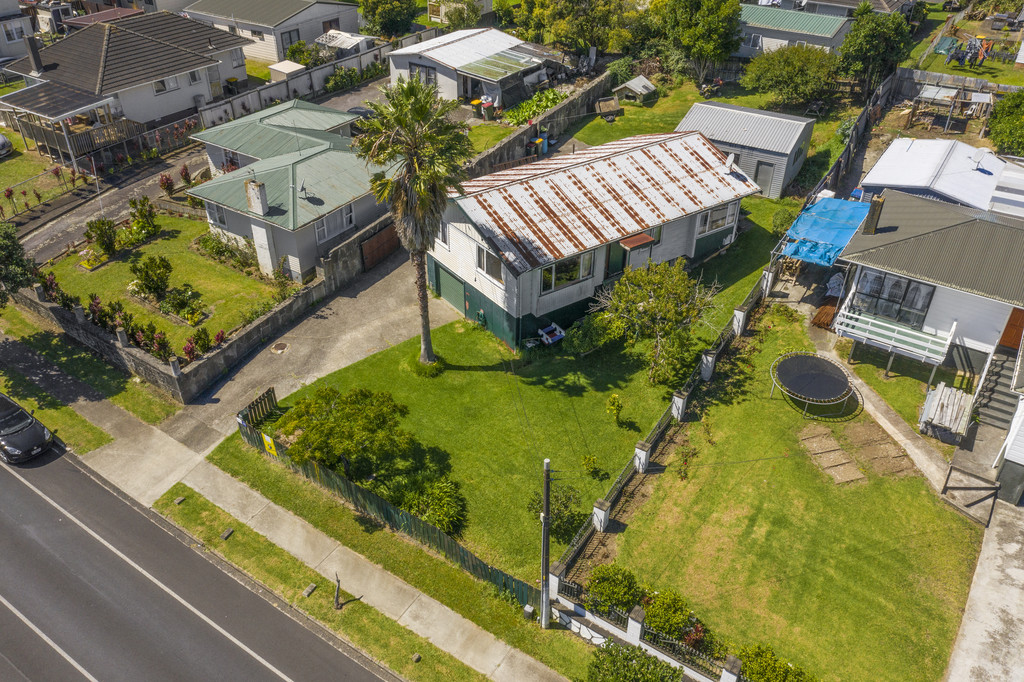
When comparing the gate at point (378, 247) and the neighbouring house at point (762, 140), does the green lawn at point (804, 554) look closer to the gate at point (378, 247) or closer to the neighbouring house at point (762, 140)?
the gate at point (378, 247)

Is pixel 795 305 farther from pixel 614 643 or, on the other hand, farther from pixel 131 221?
pixel 131 221

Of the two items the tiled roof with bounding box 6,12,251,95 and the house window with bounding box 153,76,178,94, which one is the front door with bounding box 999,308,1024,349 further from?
the house window with bounding box 153,76,178,94

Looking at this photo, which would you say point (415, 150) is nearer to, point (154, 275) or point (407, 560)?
point (407, 560)

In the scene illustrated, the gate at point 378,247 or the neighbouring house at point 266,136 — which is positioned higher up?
the neighbouring house at point 266,136

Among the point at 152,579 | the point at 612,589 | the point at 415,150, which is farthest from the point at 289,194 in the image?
the point at 612,589

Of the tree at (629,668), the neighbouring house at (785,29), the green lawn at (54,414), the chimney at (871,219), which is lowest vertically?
the green lawn at (54,414)

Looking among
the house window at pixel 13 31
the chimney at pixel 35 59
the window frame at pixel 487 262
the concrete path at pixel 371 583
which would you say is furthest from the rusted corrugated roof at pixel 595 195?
the house window at pixel 13 31

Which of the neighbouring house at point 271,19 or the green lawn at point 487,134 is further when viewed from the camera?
the neighbouring house at point 271,19
